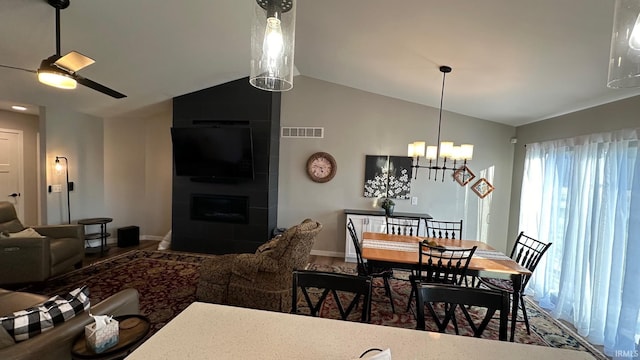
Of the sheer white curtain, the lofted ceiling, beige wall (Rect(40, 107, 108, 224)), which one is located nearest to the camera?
the lofted ceiling

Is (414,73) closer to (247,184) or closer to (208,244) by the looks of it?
(247,184)

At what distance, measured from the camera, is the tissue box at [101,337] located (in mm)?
1480

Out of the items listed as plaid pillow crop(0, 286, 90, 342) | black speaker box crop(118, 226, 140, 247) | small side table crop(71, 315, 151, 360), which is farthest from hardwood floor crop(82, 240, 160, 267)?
small side table crop(71, 315, 151, 360)

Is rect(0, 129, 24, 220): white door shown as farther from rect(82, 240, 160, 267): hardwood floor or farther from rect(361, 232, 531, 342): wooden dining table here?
rect(361, 232, 531, 342): wooden dining table

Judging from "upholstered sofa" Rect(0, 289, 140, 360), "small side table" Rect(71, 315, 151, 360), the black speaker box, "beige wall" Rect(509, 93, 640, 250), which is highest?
"beige wall" Rect(509, 93, 640, 250)

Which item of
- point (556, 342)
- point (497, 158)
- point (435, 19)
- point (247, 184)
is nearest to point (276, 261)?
point (247, 184)

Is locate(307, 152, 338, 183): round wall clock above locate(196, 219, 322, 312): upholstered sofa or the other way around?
above

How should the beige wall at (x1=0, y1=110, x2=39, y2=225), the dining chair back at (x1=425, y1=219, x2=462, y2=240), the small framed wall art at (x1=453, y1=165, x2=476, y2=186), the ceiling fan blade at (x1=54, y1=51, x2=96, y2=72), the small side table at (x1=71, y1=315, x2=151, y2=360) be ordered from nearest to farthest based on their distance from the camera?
1. the small side table at (x1=71, y1=315, x2=151, y2=360)
2. the ceiling fan blade at (x1=54, y1=51, x2=96, y2=72)
3. the dining chair back at (x1=425, y1=219, x2=462, y2=240)
4. the small framed wall art at (x1=453, y1=165, x2=476, y2=186)
5. the beige wall at (x1=0, y1=110, x2=39, y2=225)

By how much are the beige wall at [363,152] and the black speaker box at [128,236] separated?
2845 millimetres

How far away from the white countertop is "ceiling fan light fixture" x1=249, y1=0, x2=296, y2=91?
51.1 inches

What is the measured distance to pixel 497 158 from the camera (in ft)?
15.6

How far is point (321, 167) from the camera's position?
512cm

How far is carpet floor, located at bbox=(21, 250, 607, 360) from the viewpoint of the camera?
9.21 feet

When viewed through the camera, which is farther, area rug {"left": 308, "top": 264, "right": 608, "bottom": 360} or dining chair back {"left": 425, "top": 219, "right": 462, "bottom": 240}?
dining chair back {"left": 425, "top": 219, "right": 462, "bottom": 240}
